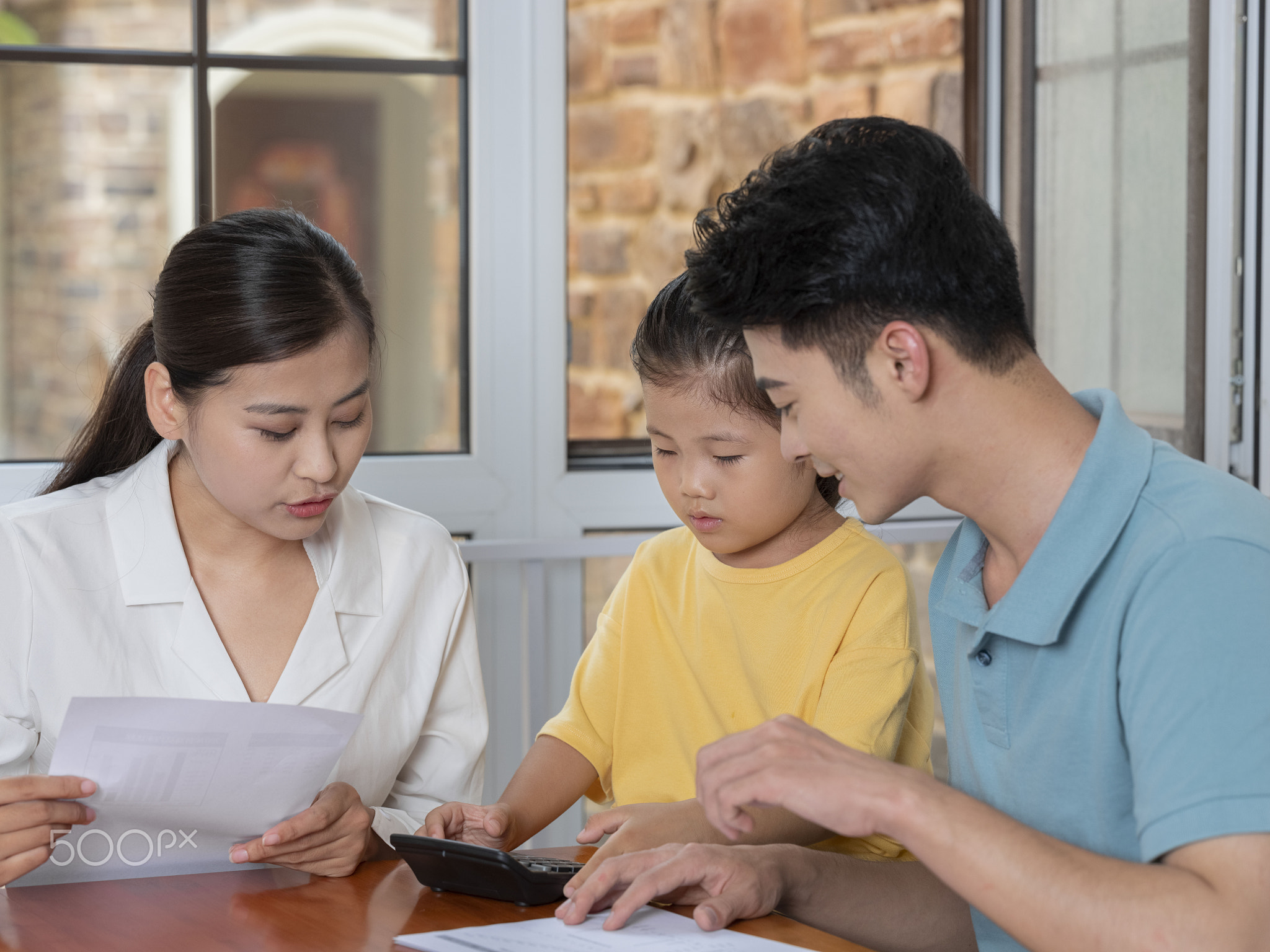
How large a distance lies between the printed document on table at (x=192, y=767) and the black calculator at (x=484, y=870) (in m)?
0.11

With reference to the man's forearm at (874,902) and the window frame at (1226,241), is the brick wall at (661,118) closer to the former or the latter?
the window frame at (1226,241)

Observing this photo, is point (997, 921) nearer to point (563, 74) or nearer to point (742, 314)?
point (742, 314)

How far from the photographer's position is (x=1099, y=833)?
96 centimetres

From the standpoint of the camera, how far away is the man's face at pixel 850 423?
100cm

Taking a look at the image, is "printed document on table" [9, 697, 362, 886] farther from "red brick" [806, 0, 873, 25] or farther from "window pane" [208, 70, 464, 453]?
"red brick" [806, 0, 873, 25]

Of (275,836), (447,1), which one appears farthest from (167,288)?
(447,1)

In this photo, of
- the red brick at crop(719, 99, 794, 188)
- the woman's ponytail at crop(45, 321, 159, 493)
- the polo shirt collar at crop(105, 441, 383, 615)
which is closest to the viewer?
the polo shirt collar at crop(105, 441, 383, 615)

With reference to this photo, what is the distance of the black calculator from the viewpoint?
102 centimetres

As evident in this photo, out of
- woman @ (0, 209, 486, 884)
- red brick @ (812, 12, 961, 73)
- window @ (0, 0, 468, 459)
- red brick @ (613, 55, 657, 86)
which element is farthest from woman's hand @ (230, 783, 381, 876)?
red brick @ (812, 12, 961, 73)

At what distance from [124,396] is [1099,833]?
1148mm

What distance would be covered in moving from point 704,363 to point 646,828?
477 millimetres

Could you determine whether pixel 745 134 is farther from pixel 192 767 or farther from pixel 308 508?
pixel 192 767

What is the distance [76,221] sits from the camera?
2.14m

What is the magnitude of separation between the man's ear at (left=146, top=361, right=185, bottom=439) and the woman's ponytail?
4.2 inches
